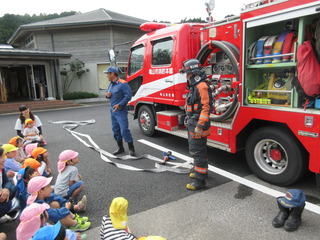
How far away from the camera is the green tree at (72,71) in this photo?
1772 centimetres

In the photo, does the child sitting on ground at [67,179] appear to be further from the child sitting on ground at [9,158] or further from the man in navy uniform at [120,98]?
the man in navy uniform at [120,98]

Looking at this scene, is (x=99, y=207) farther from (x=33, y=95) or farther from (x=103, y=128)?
(x=33, y=95)

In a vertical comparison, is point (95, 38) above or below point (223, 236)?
above

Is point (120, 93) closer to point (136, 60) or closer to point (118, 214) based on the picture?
point (136, 60)

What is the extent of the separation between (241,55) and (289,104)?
1.01 metres

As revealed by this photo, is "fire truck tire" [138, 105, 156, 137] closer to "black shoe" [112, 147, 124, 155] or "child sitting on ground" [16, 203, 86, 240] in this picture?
"black shoe" [112, 147, 124, 155]

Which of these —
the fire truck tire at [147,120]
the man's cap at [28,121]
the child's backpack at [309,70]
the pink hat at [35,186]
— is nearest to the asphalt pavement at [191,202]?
the pink hat at [35,186]

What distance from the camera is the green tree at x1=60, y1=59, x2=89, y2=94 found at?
1772 centimetres

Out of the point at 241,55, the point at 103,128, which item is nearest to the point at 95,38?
the point at 103,128

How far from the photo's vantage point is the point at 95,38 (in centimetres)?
1867

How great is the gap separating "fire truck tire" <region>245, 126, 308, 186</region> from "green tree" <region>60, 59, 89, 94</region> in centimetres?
1628

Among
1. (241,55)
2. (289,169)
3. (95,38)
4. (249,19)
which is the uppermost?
(95,38)

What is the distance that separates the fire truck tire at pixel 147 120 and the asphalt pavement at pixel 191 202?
128 cm

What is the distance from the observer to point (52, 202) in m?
2.79
